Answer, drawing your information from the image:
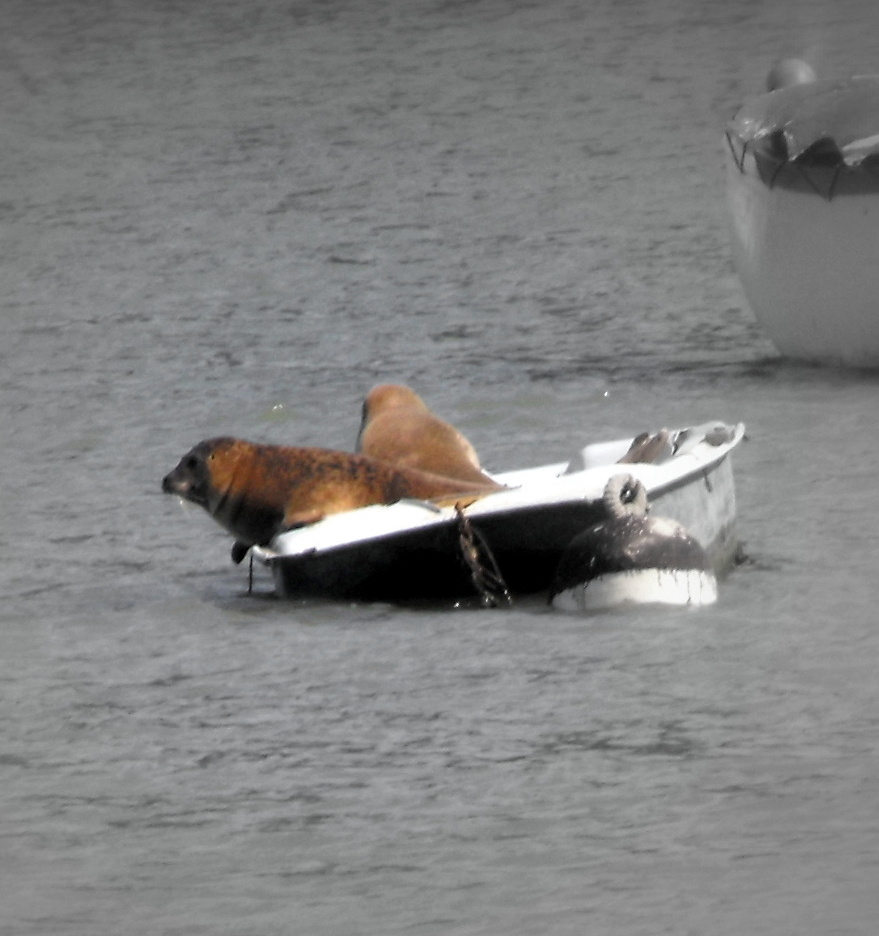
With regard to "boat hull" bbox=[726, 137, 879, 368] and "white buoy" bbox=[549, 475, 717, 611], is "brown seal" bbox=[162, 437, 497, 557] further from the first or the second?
"boat hull" bbox=[726, 137, 879, 368]

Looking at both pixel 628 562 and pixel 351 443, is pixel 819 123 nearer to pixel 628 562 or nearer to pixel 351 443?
pixel 351 443

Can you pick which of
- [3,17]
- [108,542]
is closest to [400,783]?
[108,542]

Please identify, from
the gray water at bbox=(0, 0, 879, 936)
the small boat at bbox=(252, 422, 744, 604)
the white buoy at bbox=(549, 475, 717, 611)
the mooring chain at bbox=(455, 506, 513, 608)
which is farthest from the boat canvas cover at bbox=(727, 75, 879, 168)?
the mooring chain at bbox=(455, 506, 513, 608)

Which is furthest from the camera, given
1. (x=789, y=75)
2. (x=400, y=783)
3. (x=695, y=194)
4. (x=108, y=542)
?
(x=695, y=194)

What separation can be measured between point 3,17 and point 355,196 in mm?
6194

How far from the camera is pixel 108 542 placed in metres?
8.36

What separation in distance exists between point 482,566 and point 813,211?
3.75 m

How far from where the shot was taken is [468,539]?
7.01m

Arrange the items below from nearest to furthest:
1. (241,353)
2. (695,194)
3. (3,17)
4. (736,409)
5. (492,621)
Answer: (492,621) < (736,409) < (241,353) < (695,194) < (3,17)

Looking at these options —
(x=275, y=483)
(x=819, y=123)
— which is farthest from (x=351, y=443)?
(x=275, y=483)

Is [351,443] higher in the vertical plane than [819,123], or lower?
lower

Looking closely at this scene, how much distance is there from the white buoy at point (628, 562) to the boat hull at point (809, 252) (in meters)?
3.47

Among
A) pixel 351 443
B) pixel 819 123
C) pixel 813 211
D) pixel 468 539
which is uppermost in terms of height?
pixel 819 123

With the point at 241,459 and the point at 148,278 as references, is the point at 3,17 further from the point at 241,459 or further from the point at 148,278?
the point at 241,459
